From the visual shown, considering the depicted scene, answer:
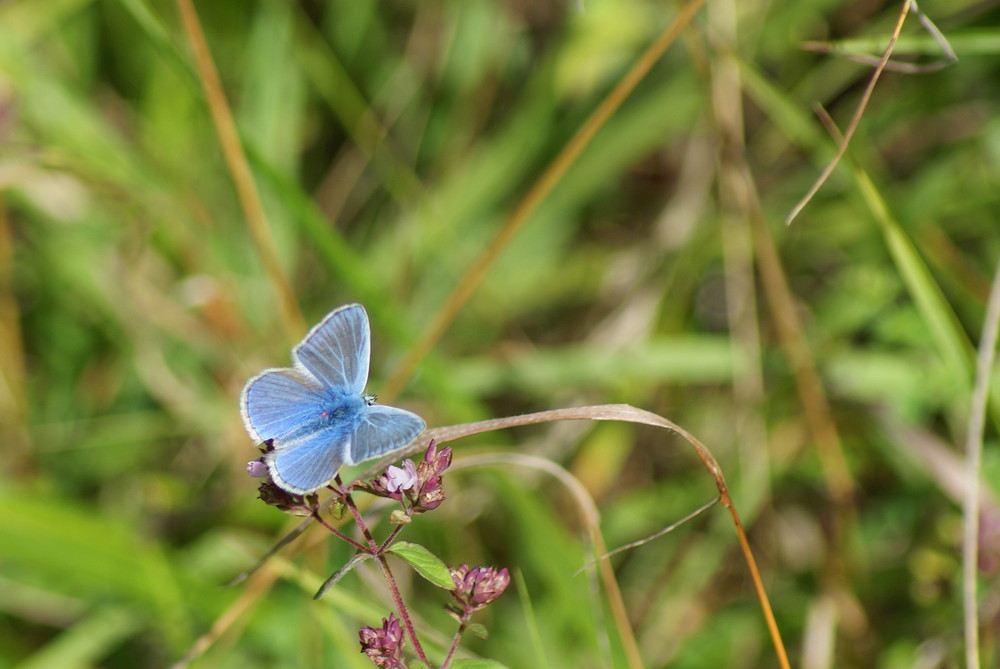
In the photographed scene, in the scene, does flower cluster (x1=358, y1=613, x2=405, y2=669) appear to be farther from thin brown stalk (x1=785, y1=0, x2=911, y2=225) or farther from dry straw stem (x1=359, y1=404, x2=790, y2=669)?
thin brown stalk (x1=785, y1=0, x2=911, y2=225)

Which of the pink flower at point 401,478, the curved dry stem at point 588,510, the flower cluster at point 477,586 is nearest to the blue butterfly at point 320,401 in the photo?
the pink flower at point 401,478

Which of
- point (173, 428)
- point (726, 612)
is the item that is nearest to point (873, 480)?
point (726, 612)

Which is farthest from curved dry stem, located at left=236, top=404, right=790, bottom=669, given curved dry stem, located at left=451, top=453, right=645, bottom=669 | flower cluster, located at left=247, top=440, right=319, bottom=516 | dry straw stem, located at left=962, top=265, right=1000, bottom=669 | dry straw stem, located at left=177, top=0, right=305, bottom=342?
dry straw stem, located at left=177, top=0, right=305, bottom=342

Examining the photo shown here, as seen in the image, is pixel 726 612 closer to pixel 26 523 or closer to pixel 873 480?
pixel 873 480

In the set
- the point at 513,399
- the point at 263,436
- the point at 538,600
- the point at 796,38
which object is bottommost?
the point at 263,436

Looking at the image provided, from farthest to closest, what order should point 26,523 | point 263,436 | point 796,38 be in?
point 796,38
point 26,523
point 263,436

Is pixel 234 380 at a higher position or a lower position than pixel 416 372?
higher

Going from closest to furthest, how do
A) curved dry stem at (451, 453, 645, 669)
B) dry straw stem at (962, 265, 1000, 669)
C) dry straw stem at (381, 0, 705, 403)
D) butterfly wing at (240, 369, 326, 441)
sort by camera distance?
butterfly wing at (240, 369, 326, 441) < dry straw stem at (962, 265, 1000, 669) < curved dry stem at (451, 453, 645, 669) < dry straw stem at (381, 0, 705, 403)

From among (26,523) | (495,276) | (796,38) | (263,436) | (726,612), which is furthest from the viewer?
(495,276)
